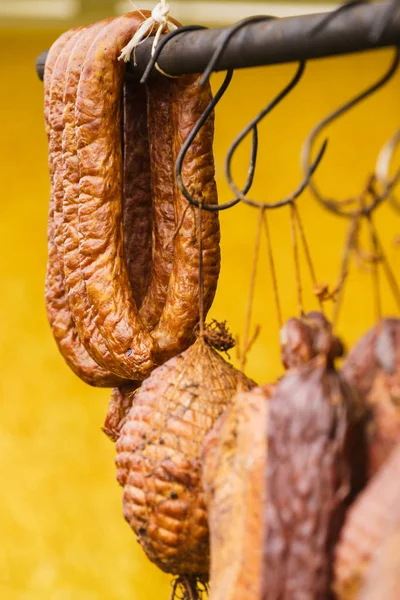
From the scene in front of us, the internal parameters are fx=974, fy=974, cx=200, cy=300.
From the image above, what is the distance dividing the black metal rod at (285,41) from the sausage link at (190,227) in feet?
0.24

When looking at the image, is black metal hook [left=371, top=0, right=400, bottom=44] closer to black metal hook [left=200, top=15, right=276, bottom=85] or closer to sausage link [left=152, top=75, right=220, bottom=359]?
black metal hook [left=200, top=15, right=276, bottom=85]

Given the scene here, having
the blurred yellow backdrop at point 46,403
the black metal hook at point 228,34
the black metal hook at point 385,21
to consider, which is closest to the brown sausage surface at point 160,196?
the black metal hook at point 228,34

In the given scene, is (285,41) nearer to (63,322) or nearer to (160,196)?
(160,196)

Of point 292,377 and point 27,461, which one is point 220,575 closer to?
point 292,377

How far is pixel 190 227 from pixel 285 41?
1.12ft

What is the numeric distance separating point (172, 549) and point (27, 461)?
2.20 metres

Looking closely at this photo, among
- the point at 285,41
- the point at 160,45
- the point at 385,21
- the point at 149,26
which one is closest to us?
the point at 385,21

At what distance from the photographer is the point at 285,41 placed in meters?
0.94

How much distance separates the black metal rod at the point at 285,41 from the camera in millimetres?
848

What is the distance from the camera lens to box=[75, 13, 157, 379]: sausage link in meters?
1.24

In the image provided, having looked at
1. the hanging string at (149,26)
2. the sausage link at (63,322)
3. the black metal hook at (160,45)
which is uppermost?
the hanging string at (149,26)

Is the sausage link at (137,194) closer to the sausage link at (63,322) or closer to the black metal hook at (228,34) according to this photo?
the sausage link at (63,322)

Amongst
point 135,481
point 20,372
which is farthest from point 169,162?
point 20,372

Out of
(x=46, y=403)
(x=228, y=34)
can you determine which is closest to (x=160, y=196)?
(x=228, y=34)
